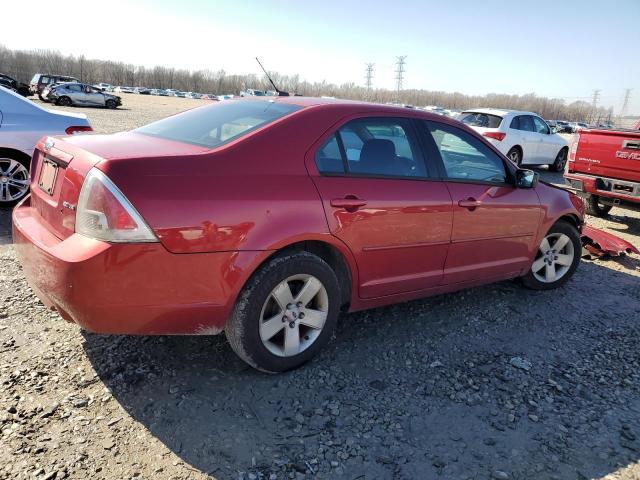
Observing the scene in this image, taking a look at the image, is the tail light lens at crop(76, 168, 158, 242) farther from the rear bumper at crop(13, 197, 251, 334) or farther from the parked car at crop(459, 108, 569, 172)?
the parked car at crop(459, 108, 569, 172)

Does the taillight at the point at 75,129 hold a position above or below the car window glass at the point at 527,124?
below

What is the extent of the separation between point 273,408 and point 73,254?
4.38 ft

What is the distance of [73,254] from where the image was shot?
2.42 m

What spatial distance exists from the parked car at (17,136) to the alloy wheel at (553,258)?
19.1ft

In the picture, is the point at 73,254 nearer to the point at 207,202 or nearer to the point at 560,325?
the point at 207,202

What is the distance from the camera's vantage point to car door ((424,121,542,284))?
12.2ft

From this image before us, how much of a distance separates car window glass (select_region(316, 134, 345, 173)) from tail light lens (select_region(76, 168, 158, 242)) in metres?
1.12

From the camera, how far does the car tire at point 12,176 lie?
5.96m

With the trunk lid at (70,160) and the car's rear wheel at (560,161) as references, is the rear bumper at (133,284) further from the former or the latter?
the car's rear wheel at (560,161)

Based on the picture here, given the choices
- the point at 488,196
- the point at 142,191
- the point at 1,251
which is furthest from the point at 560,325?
the point at 1,251

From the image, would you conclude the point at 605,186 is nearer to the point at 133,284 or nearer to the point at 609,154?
the point at 609,154

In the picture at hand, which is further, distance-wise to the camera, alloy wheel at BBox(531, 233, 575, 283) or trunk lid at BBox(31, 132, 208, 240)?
alloy wheel at BBox(531, 233, 575, 283)

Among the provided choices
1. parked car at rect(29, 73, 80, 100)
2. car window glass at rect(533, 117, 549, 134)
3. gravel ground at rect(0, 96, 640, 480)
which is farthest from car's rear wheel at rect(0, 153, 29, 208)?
parked car at rect(29, 73, 80, 100)

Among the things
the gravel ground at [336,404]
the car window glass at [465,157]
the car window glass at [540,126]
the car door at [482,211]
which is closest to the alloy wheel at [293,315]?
the gravel ground at [336,404]
